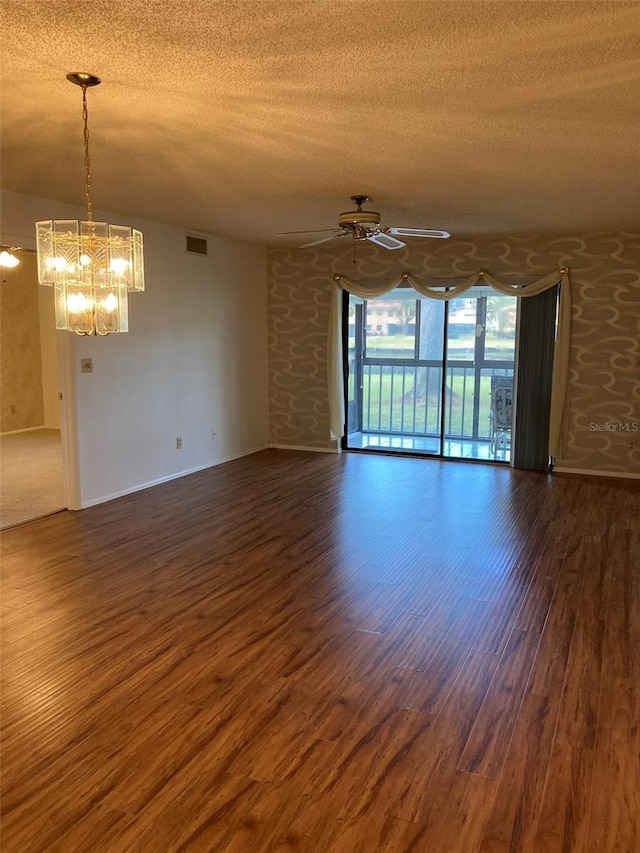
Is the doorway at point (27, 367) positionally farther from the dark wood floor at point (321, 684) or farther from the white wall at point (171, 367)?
the dark wood floor at point (321, 684)

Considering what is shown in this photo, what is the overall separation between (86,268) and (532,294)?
5.07m

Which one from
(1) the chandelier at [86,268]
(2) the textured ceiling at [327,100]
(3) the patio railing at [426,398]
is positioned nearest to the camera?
(2) the textured ceiling at [327,100]

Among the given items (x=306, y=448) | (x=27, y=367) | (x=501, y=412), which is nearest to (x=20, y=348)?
(x=27, y=367)

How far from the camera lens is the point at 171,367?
6363 millimetres

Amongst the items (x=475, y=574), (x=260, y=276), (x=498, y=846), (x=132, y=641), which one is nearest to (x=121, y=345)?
(x=260, y=276)

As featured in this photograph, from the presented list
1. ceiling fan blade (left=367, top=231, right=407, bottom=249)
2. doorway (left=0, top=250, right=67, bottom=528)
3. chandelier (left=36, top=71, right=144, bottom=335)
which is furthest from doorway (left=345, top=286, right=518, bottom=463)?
chandelier (left=36, top=71, right=144, bottom=335)

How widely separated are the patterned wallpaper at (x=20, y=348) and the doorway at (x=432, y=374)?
441 centimetres

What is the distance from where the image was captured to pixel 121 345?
5680mm

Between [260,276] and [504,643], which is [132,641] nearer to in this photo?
[504,643]

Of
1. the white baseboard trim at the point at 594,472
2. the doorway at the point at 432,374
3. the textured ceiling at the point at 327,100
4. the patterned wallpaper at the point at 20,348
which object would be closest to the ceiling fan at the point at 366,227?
the textured ceiling at the point at 327,100

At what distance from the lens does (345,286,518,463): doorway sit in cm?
745

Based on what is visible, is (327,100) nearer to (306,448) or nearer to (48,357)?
(306,448)

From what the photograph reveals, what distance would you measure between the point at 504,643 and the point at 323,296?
17.2 ft

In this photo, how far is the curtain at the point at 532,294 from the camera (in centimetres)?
657
